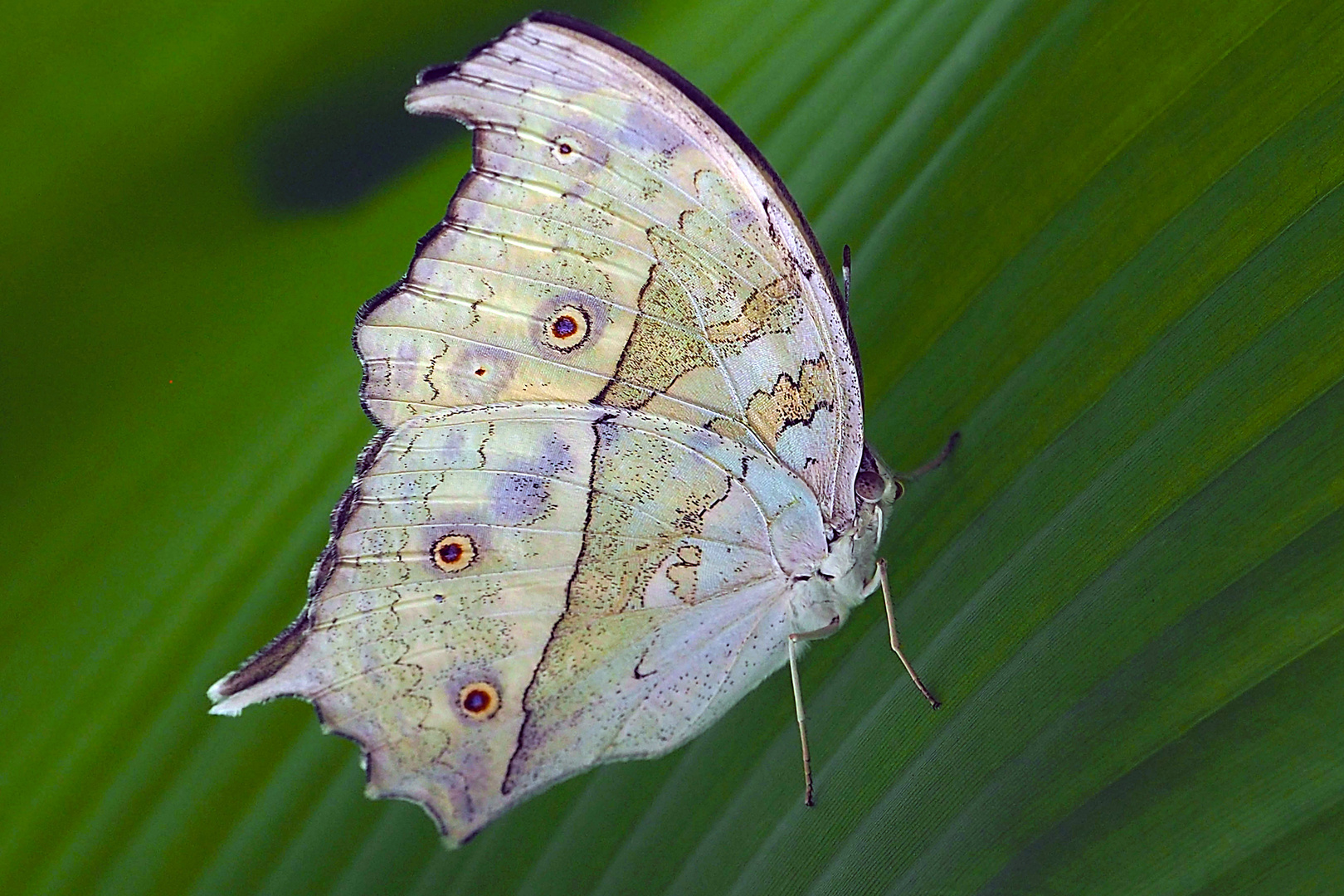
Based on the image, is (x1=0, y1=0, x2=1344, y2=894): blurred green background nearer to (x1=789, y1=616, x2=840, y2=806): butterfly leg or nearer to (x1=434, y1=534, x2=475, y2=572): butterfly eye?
(x1=789, y1=616, x2=840, y2=806): butterfly leg

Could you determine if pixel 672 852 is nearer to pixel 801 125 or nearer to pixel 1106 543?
pixel 1106 543

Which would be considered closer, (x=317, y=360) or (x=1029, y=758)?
(x=1029, y=758)

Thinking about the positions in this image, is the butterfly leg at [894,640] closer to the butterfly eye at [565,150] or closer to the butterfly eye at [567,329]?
the butterfly eye at [567,329]

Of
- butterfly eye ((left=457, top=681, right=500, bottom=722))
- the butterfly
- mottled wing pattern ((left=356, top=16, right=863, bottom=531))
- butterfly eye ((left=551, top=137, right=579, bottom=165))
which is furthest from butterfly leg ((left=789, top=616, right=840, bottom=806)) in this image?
butterfly eye ((left=551, top=137, right=579, bottom=165))

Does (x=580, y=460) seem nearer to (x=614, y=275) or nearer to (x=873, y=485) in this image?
(x=614, y=275)

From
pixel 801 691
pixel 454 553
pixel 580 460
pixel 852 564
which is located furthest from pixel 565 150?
pixel 801 691

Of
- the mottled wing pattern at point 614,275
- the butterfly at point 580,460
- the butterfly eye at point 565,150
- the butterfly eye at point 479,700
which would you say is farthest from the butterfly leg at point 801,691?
the butterfly eye at point 565,150

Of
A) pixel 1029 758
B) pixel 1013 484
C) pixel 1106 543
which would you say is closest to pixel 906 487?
pixel 1013 484
